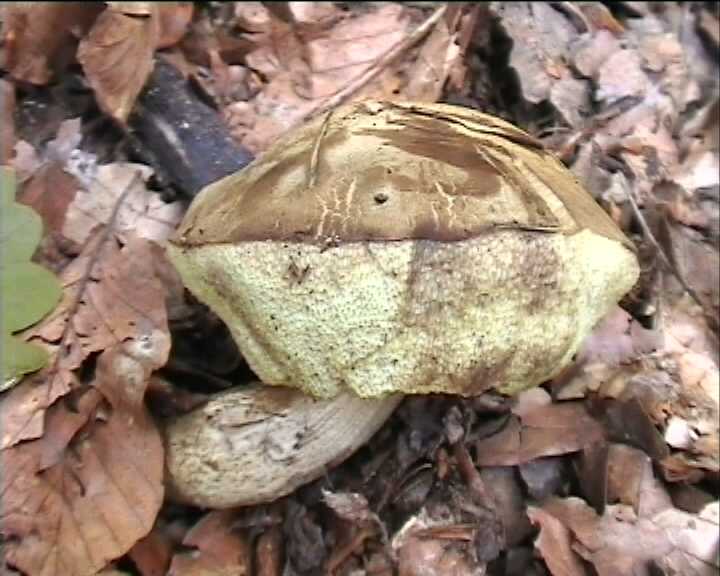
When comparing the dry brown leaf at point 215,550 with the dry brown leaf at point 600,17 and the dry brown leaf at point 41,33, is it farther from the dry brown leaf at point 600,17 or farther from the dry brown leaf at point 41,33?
the dry brown leaf at point 600,17

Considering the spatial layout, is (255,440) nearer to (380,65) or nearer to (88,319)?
(88,319)

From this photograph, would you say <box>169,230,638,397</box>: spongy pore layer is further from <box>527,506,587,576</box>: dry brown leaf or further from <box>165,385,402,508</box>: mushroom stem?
<box>527,506,587,576</box>: dry brown leaf

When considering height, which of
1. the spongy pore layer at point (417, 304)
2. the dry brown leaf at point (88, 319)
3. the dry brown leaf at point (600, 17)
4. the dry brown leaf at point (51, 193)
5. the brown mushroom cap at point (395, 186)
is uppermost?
the brown mushroom cap at point (395, 186)

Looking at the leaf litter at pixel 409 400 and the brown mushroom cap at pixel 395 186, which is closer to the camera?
the brown mushroom cap at pixel 395 186

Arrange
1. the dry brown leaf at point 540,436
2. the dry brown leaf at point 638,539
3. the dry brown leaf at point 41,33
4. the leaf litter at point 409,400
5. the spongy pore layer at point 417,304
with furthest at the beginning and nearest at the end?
the dry brown leaf at point 41,33
the dry brown leaf at point 540,436
the dry brown leaf at point 638,539
the leaf litter at point 409,400
the spongy pore layer at point 417,304

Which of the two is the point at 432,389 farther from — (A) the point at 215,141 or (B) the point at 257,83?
(B) the point at 257,83

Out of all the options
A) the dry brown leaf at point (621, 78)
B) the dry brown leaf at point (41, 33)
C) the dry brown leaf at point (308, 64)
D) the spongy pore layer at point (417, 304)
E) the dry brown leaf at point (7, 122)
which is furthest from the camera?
the dry brown leaf at point (621, 78)

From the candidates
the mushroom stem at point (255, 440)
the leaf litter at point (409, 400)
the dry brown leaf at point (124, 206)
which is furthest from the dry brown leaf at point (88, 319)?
the mushroom stem at point (255, 440)
